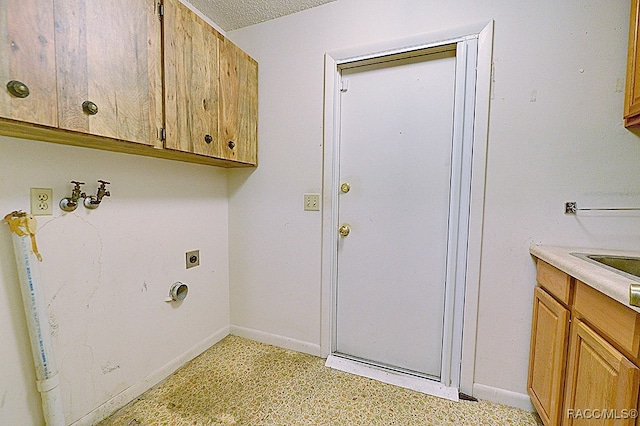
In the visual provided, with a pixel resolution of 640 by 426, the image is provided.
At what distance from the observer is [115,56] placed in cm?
105

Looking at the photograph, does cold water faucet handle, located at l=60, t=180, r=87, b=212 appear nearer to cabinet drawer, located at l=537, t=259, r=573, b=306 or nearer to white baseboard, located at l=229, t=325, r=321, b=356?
white baseboard, located at l=229, t=325, r=321, b=356

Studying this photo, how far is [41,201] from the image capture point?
109cm

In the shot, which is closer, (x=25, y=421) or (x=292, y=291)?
(x=25, y=421)

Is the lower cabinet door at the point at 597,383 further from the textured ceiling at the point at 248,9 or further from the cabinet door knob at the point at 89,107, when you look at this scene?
the textured ceiling at the point at 248,9

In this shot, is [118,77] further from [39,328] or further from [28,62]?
[39,328]

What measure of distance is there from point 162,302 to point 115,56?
130 cm

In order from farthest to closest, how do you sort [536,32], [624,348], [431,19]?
[431,19] → [536,32] → [624,348]

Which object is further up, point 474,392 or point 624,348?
point 624,348

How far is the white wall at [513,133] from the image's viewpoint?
1210 millimetres

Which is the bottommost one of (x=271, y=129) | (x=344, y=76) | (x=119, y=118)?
(x=119, y=118)

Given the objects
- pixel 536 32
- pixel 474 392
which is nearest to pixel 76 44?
pixel 536 32

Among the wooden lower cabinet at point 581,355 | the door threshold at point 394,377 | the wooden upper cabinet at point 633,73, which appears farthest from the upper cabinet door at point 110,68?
the wooden upper cabinet at point 633,73

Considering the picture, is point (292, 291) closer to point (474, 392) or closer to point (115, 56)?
point (474, 392)

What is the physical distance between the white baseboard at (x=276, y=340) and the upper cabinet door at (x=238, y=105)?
1.29 meters
